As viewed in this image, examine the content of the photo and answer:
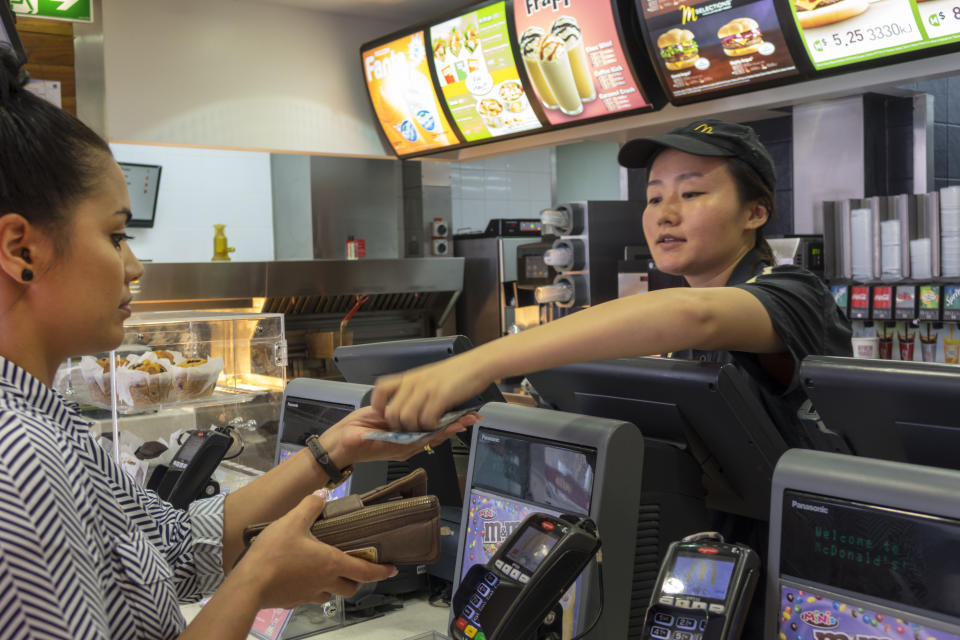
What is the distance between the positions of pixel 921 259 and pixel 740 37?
1174 mm

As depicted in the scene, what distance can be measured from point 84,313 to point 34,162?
16cm

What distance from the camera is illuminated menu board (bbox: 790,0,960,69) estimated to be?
3.09 metres

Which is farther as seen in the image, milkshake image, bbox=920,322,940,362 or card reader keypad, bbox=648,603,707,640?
milkshake image, bbox=920,322,940,362

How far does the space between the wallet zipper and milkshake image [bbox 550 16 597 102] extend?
3749mm

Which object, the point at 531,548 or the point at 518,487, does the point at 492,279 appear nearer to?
the point at 518,487

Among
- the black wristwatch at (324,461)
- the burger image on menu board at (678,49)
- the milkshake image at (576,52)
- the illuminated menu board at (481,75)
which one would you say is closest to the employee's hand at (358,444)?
the black wristwatch at (324,461)

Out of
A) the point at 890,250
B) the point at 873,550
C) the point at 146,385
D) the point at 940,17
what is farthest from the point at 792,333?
the point at 890,250

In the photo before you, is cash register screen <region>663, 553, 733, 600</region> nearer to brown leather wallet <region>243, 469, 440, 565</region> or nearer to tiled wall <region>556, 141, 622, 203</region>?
brown leather wallet <region>243, 469, 440, 565</region>

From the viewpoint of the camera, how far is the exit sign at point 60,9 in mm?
3771

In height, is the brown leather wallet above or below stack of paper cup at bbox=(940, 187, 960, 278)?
below

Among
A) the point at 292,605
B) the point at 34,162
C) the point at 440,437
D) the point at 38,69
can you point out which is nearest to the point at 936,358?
the point at 440,437

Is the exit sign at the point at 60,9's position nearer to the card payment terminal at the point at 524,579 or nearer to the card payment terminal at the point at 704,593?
the card payment terminal at the point at 524,579

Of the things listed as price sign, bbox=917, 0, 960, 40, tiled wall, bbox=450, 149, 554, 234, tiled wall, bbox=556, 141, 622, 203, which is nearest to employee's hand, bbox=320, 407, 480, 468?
price sign, bbox=917, 0, 960, 40

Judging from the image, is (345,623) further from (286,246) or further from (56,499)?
(286,246)
